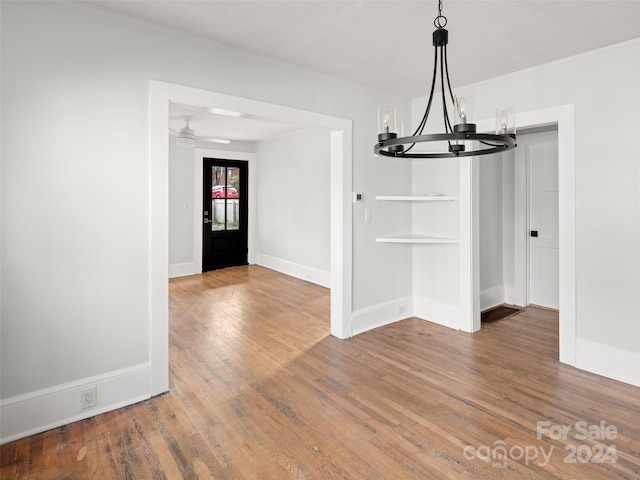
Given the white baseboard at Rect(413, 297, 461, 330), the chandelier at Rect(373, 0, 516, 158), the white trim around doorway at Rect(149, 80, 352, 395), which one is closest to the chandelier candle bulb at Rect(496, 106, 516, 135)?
the chandelier at Rect(373, 0, 516, 158)

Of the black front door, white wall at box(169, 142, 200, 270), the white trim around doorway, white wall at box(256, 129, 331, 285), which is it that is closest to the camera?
the white trim around doorway

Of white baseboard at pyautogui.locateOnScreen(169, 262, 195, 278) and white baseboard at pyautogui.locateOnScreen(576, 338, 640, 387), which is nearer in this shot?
white baseboard at pyautogui.locateOnScreen(576, 338, 640, 387)

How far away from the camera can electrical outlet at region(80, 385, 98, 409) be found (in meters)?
2.33

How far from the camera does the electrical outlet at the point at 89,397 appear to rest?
7.64 feet

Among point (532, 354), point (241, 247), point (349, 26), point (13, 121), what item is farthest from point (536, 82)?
point (241, 247)

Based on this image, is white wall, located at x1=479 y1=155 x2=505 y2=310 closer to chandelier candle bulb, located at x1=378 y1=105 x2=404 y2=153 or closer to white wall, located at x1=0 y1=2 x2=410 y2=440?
chandelier candle bulb, located at x1=378 y1=105 x2=404 y2=153

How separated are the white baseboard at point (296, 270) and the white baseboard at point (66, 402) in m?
3.64

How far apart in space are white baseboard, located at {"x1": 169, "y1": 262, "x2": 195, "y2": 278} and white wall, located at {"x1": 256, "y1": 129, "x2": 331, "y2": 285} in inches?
54.9

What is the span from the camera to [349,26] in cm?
251

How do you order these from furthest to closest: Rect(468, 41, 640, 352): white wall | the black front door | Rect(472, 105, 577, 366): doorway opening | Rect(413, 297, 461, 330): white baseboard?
1. the black front door
2. Rect(413, 297, 461, 330): white baseboard
3. Rect(472, 105, 577, 366): doorway opening
4. Rect(468, 41, 640, 352): white wall

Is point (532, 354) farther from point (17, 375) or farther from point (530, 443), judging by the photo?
point (17, 375)

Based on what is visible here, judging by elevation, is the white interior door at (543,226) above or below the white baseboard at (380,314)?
above

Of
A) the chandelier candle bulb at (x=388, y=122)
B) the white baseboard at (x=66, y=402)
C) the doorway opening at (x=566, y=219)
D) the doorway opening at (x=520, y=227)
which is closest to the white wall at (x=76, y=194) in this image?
the white baseboard at (x=66, y=402)

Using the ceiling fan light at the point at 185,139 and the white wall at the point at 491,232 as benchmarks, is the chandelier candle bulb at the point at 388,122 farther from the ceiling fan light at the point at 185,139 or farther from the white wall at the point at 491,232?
the ceiling fan light at the point at 185,139
